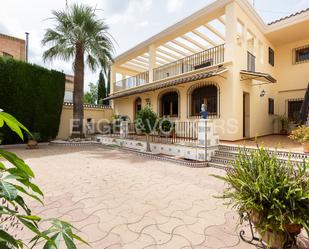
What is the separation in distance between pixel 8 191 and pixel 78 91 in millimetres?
13900

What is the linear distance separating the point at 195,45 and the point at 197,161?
879cm

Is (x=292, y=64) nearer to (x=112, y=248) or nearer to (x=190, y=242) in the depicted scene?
(x=190, y=242)

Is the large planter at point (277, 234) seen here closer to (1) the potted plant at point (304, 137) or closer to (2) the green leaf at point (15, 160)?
(2) the green leaf at point (15, 160)

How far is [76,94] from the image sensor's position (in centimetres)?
1359

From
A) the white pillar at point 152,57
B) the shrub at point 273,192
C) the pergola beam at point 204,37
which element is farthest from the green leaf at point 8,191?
the white pillar at point 152,57

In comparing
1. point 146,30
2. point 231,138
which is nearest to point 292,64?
point 231,138

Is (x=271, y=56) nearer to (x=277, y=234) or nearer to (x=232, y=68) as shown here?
(x=232, y=68)

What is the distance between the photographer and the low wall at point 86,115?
15.6 m

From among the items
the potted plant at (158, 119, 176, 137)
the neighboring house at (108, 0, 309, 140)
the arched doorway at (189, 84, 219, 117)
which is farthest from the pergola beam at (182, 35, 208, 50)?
the potted plant at (158, 119, 176, 137)

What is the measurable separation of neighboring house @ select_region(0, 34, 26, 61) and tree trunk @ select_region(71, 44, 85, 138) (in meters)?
10.2

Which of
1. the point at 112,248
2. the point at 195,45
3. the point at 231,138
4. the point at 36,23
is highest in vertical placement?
the point at 36,23

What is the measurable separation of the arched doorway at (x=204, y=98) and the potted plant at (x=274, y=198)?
7.70 m

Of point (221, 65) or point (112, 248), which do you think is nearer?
point (112, 248)

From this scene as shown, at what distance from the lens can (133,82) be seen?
53.5ft
